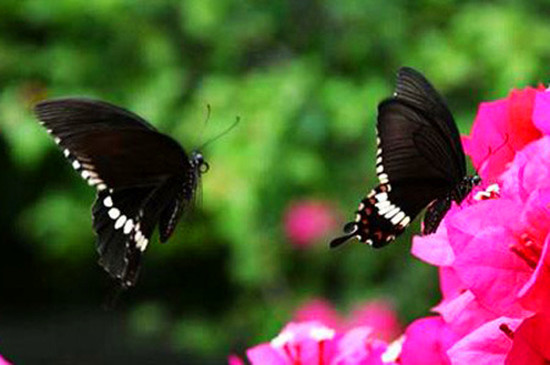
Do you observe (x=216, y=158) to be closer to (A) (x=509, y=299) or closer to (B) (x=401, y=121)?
(B) (x=401, y=121)

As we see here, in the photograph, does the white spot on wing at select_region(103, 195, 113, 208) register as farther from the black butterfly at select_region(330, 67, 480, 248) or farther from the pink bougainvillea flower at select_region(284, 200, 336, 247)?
the pink bougainvillea flower at select_region(284, 200, 336, 247)

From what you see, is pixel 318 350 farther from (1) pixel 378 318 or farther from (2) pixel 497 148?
(1) pixel 378 318

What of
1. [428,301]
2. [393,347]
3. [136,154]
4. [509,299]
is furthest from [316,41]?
[509,299]

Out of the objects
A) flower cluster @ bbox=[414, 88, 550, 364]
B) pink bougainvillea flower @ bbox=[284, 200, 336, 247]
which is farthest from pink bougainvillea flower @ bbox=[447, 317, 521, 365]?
pink bougainvillea flower @ bbox=[284, 200, 336, 247]

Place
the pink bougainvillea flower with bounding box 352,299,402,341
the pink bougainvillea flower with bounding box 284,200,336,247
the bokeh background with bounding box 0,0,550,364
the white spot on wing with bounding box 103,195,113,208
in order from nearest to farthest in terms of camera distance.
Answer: the white spot on wing with bounding box 103,195,113,208, the bokeh background with bounding box 0,0,550,364, the pink bougainvillea flower with bounding box 352,299,402,341, the pink bougainvillea flower with bounding box 284,200,336,247

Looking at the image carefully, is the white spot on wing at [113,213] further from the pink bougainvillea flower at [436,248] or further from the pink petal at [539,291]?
the pink petal at [539,291]

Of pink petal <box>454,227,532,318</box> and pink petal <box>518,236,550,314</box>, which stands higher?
pink petal <box>454,227,532,318</box>

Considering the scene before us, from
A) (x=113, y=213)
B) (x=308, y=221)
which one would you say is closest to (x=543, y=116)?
(x=113, y=213)
